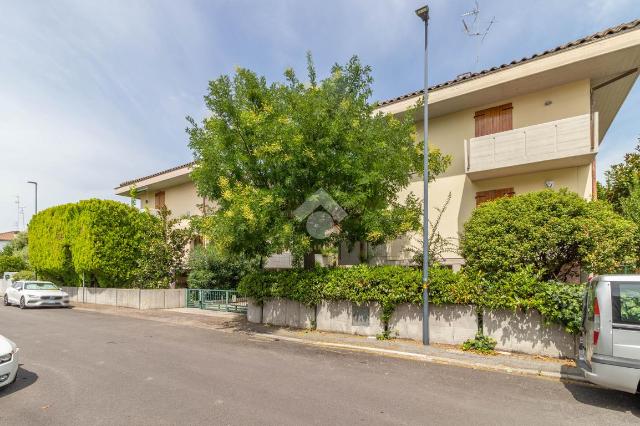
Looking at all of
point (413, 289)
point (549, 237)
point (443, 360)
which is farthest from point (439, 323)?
point (549, 237)

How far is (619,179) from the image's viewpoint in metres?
18.0

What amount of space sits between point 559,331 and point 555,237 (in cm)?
210

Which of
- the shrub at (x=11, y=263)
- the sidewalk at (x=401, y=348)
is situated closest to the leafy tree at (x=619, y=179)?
the sidewalk at (x=401, y=348)

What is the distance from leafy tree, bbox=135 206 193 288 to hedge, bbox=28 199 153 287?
1.20 m

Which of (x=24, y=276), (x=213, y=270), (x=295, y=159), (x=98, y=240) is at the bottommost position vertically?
(x=24, y=276)

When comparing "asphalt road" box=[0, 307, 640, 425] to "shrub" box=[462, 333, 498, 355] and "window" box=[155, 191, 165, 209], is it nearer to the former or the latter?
"shrub" box=[462, 333, 498, 355]

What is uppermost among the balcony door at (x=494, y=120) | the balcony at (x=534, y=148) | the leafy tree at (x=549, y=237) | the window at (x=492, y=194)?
the balcony door at (x=494, y=120)

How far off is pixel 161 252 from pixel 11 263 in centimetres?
2707

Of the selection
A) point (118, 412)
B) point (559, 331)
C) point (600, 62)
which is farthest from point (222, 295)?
point (600, 62)

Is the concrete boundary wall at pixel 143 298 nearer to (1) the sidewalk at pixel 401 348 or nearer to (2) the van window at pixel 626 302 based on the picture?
Result: (1) the sidewalk at pixel 401 348

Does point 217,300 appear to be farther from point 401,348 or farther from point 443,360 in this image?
point 443,360

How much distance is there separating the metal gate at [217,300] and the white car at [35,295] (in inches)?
285

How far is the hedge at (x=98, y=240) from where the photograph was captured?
20578 millimetres

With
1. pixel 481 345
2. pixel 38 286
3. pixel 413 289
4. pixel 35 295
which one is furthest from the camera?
pixel 38 286
